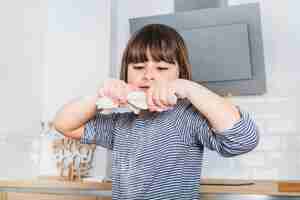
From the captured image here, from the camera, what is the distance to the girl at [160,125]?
2.02ft

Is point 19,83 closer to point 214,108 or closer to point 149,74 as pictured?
point 149,74

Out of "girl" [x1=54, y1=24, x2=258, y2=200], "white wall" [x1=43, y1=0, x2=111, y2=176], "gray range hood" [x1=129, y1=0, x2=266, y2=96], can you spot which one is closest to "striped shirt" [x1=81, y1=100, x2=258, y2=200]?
"girl" [x1=54, y1=24, x2=258, y2=200]

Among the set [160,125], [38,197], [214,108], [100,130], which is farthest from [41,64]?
[214,108]

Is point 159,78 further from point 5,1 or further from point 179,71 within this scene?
point 5,1

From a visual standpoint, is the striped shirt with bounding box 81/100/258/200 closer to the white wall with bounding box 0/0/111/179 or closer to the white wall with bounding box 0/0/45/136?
the white wall with bounding box 0/0/111/179

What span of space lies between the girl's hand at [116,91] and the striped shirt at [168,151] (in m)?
0.09

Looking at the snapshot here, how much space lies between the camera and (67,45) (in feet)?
5.59

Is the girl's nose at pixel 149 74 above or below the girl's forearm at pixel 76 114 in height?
above

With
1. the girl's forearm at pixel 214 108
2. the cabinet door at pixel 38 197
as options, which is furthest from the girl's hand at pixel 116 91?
the cabinet door at pixel 38 197

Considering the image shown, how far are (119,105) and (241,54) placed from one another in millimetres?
910

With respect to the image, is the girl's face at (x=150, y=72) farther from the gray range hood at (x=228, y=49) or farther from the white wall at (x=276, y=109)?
the white wall at (x=276, y=109)

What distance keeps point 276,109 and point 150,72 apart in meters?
0.92

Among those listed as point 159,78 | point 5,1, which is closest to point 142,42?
point 159,78

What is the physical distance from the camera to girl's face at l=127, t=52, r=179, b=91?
0.74 meters
